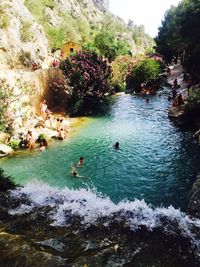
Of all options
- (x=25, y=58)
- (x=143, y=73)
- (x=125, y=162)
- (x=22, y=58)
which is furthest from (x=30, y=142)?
(x=143, y=73)

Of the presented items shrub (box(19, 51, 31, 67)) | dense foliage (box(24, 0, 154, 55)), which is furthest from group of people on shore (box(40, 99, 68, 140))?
dense foliage (box(24, 0, 154, 55))

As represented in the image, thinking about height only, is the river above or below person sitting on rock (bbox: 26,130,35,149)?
below

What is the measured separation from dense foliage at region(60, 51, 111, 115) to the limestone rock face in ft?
25.2

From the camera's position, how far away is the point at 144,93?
4547cm

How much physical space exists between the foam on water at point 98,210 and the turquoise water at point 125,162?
134cm

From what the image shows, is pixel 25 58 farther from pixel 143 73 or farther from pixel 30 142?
pixel 30 142

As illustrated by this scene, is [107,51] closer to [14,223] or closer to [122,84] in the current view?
[122,84]

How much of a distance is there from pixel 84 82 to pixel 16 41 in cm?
1411

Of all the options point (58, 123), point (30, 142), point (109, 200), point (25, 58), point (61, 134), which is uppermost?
point (25, 58)

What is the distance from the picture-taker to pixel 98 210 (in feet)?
45.2

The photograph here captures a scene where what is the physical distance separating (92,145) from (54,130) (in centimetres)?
556

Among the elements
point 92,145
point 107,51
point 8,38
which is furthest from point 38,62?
point 92,145

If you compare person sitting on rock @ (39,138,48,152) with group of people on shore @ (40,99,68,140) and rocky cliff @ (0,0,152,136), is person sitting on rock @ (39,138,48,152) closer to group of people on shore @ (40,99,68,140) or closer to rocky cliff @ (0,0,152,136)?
group of people on shore @ (40,99,68,140)

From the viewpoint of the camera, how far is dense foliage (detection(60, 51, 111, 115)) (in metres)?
34.0
